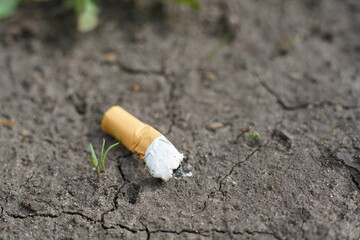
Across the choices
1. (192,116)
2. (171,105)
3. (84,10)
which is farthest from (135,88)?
(84,10)

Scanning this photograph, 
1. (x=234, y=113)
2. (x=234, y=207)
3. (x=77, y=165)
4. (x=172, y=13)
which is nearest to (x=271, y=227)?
(x=234, y=207)

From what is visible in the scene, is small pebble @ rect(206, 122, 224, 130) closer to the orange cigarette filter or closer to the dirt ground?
the dirt ground

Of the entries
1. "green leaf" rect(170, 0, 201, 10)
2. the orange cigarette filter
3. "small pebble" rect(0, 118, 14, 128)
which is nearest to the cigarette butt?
the orange cigarette filter

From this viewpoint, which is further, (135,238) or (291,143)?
(291,143)

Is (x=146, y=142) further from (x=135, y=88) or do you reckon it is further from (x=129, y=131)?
(x=135, y=88)

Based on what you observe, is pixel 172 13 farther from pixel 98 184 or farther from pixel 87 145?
pixel 98 184

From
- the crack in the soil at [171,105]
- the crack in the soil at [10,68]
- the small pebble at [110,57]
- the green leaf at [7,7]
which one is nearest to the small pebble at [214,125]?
the crack in the soil at [171,105]

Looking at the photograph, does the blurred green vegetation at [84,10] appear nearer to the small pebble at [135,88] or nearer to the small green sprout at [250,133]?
the small pebble at [135,88]
